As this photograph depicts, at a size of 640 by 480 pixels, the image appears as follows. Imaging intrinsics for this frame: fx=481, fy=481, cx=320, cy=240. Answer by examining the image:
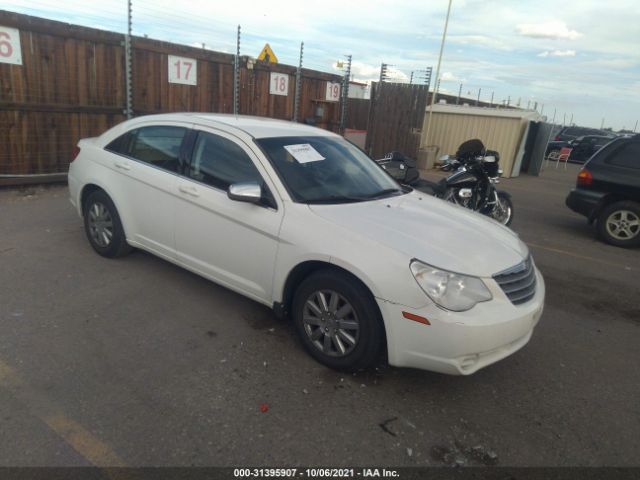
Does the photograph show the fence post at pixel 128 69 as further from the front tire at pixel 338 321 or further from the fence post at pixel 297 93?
the front tire at pixel 338 321

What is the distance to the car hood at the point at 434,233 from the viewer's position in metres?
3.01

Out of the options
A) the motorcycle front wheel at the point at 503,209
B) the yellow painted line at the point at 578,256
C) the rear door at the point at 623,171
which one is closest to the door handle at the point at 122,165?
the motorcycle front wheel at the point at 503,209

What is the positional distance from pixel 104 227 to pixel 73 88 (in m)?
4.49

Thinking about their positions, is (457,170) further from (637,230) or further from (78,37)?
(78,37)

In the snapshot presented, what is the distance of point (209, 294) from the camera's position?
4414 mm

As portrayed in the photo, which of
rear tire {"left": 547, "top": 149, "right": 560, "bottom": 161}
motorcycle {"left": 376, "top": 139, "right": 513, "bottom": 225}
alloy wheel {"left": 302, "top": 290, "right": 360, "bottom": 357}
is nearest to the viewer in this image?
alloy wheel {"left": 302, "top": 290, "right": 360, "bottom": 357}

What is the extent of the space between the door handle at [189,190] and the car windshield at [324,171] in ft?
2.19

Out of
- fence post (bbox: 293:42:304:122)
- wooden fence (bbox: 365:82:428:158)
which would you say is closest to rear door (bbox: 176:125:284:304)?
fence post (bbox: 293:42:304:122)

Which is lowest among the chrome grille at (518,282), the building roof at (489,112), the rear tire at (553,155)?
the rear tire at (553,155)

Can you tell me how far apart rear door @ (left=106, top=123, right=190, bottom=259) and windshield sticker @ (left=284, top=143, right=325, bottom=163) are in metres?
1.02

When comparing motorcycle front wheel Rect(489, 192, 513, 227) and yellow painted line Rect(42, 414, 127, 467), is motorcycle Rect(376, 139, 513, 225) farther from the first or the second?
yellow painted line Rect(42, 414, 127, 467)

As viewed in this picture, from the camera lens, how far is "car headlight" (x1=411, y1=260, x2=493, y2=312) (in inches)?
112

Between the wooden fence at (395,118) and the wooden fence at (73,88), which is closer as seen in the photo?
the wooden fence at (73,88)

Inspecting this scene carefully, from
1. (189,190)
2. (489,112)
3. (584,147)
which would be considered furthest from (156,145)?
(584,147)
